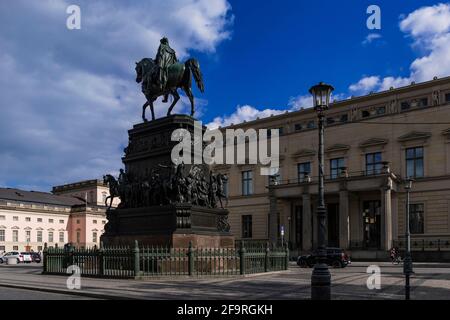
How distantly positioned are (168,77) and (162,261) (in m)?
9.56

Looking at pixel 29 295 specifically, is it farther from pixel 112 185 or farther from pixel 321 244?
pixel 112 185

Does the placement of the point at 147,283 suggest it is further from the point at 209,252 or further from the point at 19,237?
the point at 19,237

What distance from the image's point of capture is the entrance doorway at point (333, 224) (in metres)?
64.9

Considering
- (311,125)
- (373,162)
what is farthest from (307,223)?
(311,125)

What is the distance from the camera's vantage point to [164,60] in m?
26.7

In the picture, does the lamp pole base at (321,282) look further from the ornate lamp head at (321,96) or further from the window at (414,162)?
the window at (414,162)

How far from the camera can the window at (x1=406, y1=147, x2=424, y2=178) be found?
59.6 metres

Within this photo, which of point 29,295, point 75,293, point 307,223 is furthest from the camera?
point 307,223

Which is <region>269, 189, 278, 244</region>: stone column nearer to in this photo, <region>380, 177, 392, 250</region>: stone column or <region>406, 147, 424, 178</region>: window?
<region>380, 177, 392, 250</region>: stone column

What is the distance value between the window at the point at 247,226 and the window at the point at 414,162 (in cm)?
2400

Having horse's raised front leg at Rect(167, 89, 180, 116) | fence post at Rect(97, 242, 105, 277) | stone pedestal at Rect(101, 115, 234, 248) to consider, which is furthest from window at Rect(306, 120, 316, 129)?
fence post at Rect(97, 242, 105, 277)

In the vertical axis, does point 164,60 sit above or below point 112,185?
above

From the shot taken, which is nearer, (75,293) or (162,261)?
(75,293)

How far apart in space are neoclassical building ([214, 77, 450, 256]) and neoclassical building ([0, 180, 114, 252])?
51588 millimetres
